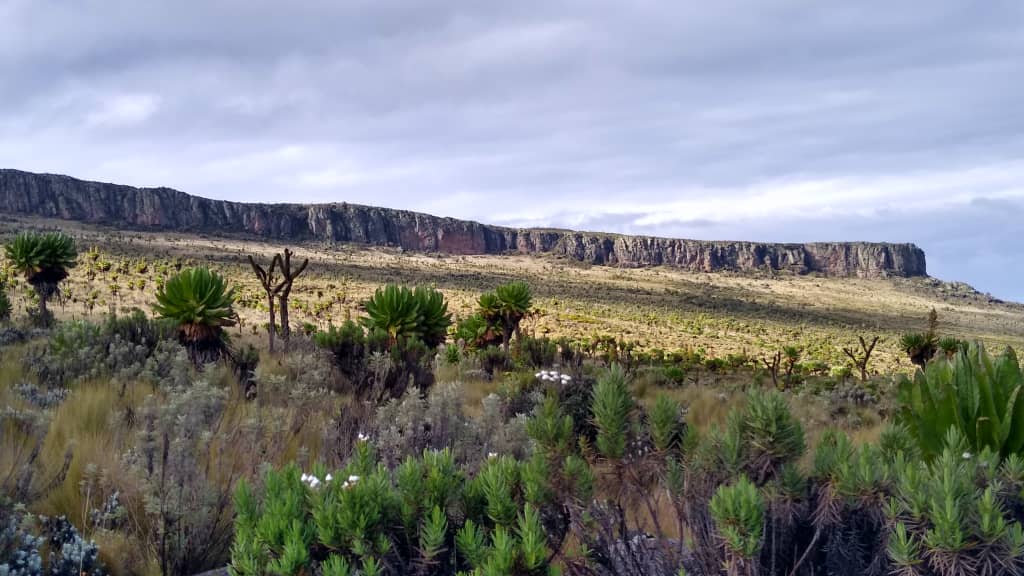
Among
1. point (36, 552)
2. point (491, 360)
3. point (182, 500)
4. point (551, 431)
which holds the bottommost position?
point (491, 360)

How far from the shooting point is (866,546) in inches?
96.0

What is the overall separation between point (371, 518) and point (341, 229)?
115m

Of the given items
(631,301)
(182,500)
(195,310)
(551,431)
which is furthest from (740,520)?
(631,301)

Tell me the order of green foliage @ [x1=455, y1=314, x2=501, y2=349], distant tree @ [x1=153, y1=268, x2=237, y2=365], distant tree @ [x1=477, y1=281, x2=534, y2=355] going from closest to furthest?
distant tree @ [x1=153, y1=268, x2=237, y2=365]
distant tree @ [x1=477, y1=281, x2=534, y2=355]
green foliage @ [x1=455, y1=314, x2=501, y2=349]

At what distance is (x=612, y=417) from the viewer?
8.45 feet

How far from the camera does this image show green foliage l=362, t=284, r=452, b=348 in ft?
37.2

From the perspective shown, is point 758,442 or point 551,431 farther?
point 551,431

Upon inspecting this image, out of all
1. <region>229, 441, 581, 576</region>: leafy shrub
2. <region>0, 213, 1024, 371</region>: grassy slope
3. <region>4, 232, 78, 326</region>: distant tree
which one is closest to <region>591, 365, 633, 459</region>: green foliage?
<region>229, 441, 581, 576</region>: leafy shrub

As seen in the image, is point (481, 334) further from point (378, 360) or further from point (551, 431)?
point (551, 431)

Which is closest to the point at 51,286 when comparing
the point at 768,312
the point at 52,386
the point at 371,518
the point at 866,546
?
the point at 52,386

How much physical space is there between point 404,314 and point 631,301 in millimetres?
54617

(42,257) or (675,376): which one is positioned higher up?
(42,257)

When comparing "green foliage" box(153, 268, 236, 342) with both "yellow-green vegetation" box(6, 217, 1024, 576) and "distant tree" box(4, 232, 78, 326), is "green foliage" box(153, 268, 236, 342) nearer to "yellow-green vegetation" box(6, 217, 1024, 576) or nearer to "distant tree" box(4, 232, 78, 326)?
"yellow-green vegetation" box(6, 217, 1024, 576)

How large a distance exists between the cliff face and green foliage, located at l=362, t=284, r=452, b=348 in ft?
285
